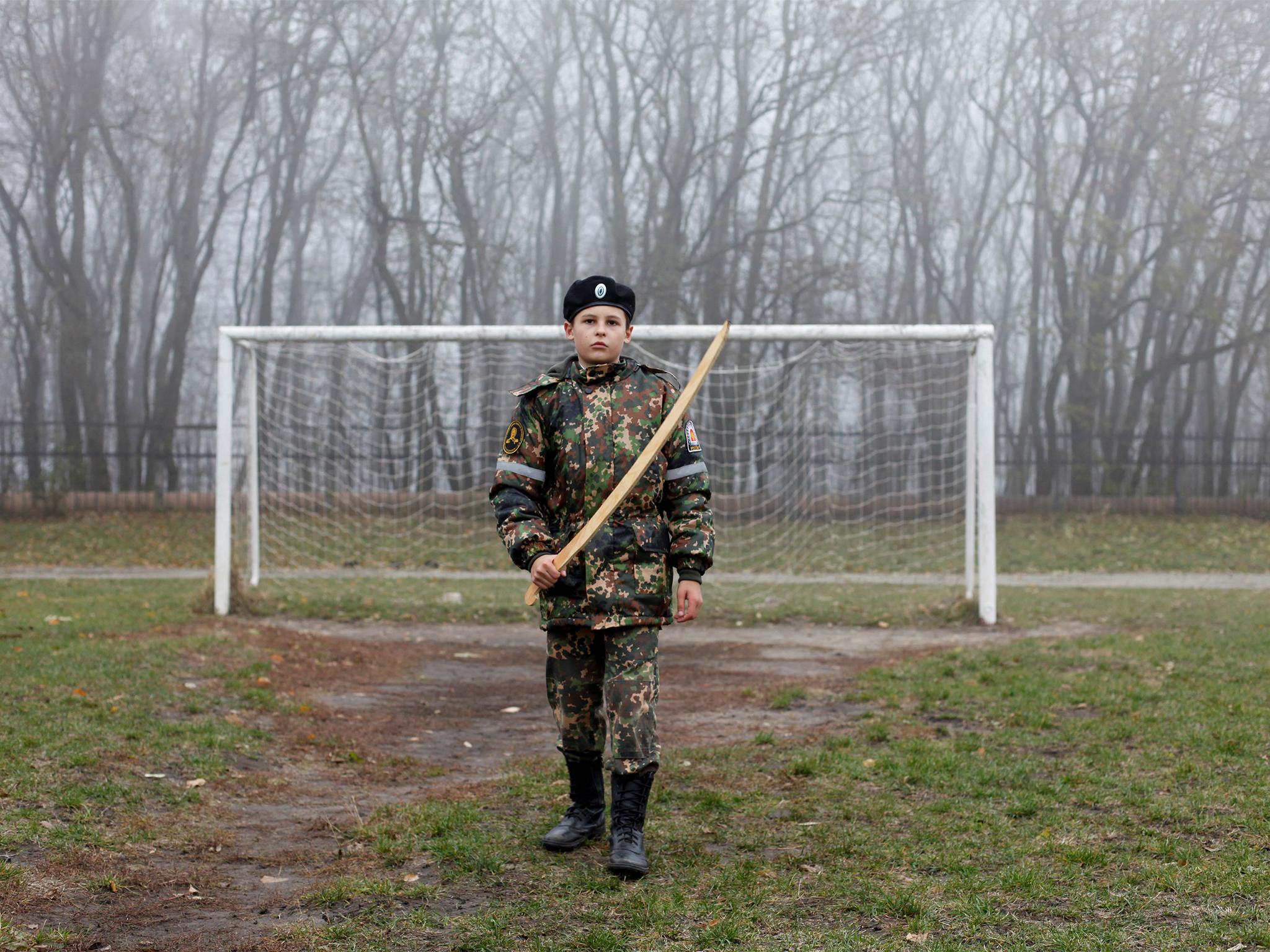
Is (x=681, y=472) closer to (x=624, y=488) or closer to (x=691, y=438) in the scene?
(x=691, y=438)

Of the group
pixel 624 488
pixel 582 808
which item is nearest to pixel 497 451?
pixel 582 808

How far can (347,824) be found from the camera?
15.8 feet

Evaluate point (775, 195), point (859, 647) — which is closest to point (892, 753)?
point (859, 647)

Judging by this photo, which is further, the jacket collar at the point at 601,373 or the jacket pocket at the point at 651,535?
the jacket collar at the point at 601,373

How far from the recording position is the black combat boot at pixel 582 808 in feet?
14.2

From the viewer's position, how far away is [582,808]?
4.44 meters

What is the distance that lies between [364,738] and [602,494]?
303 cm

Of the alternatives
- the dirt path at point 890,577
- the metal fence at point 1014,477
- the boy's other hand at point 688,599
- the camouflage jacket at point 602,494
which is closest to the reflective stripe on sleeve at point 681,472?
the camouflage jacket at point 602,494

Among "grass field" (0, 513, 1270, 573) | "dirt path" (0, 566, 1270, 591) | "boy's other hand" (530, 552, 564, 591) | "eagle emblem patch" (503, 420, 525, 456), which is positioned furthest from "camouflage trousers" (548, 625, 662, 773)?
"grass field" (0, 513, 1270, 573)

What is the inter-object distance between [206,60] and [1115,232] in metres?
19.3

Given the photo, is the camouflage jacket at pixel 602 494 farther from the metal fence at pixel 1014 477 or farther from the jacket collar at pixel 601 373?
the metal fence at pixel 1014 477

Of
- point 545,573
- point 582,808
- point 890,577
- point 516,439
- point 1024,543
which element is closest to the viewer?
point 545,573

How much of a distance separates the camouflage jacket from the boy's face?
6 cm

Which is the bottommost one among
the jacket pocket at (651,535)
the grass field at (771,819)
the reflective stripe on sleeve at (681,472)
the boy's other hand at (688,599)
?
the grass field at (771,819)
